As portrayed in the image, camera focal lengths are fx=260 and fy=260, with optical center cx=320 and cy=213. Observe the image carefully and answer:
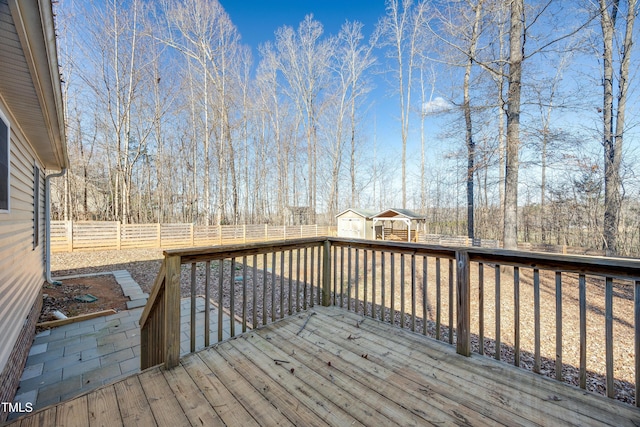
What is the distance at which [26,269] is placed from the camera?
3.29 metres

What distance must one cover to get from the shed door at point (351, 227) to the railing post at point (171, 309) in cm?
1415

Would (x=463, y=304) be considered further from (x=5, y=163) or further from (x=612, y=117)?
(x=612, y=117)

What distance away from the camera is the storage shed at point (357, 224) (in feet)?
52.8

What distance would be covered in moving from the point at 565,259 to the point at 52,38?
3577mm

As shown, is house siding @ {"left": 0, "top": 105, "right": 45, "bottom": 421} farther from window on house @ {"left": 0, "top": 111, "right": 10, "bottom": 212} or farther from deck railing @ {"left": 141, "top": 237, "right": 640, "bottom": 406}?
deck railing @ {"left": 141, "top": 237, "right": 640, "bottom": 406}

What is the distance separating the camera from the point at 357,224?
642 inches

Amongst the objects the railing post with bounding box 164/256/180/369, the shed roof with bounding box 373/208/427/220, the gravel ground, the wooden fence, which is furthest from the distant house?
the shed roof with bounding box 373/208/427/220

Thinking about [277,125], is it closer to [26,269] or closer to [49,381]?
[26,269]

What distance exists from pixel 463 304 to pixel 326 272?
1573 millimetres

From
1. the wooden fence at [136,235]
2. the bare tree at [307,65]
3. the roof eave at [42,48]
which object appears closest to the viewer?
the roof eave at [42,48]

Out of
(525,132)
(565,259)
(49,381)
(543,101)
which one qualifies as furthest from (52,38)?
(543,101)

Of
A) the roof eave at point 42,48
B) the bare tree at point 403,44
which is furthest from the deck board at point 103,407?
the bare tree at point 403,44

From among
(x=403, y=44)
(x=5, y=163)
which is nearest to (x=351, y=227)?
(x=403, y=44)

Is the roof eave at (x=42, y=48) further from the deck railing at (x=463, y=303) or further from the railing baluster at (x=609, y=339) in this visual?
the railing baluster at (x=609, y=339)
